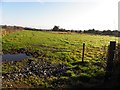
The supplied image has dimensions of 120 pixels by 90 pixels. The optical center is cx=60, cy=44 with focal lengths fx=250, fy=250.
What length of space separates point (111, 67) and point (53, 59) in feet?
31.0

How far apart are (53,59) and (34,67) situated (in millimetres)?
4427

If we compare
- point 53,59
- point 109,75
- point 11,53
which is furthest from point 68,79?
point 11,53

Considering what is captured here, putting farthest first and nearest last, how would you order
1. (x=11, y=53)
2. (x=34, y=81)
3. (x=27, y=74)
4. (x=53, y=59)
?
(x=11, y=53)
(x=53, y=59)
(x=27, y=74)
(x=34, y=81)

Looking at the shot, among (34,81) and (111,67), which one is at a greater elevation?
(111,67)

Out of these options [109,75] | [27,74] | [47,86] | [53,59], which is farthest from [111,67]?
[53,59]

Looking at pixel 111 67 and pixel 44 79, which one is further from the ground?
pixel 111 67

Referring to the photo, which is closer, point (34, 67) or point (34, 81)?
point (34, 81)

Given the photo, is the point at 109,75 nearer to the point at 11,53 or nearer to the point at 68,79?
the point at 68,79

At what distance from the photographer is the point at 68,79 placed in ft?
49.2

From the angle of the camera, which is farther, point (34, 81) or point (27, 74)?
point (27, 74)

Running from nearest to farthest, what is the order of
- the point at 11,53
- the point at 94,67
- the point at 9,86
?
the point at 9,86 < the point at 94,67 < the point at 11,53

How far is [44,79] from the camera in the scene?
15188mm

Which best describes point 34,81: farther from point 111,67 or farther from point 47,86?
point 111,67

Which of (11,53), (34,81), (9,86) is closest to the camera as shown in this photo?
(9,86)
